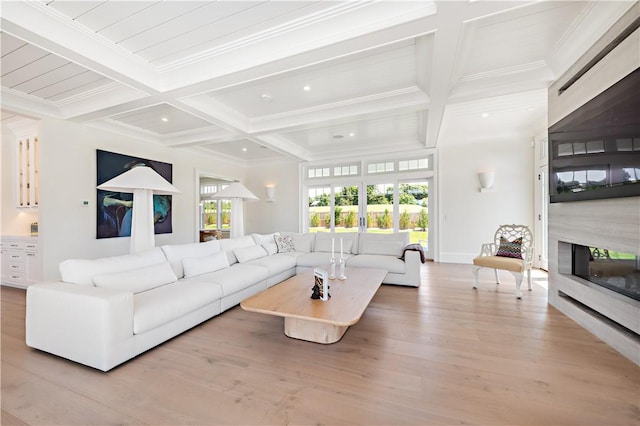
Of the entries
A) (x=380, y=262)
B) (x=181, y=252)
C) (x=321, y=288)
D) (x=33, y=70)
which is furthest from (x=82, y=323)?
(x=380, y=262)

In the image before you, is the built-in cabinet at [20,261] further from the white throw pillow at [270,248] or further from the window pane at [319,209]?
the window pane at [319,209]

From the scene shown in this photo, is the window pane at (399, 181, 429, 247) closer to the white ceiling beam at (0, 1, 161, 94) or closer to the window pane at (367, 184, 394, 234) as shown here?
the window pane at (367, 184, 394, 234)

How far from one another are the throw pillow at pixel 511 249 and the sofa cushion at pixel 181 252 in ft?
14.2

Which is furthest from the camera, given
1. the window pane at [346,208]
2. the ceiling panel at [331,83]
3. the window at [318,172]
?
the window at [318,172]

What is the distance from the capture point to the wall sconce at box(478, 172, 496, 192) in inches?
225

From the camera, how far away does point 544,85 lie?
3193 millimetres

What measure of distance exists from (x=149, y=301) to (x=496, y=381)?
277cm

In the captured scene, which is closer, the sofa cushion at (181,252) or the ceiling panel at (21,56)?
the ceiling panel at (21,56)

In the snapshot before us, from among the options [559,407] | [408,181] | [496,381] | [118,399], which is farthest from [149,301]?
[408,181]

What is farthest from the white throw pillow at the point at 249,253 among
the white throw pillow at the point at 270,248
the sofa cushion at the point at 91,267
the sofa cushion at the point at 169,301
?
the sofa cushion at the point at 91,267

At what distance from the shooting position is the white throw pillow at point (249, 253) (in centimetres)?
414

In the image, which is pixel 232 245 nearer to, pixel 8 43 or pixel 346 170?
pixel 8 43

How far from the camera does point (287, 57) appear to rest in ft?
8.15

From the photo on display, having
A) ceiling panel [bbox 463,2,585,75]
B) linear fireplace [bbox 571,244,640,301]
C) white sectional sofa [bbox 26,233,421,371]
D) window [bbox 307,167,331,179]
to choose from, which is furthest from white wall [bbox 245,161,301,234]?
linear fireplace [bbox 571,244,640,301]
